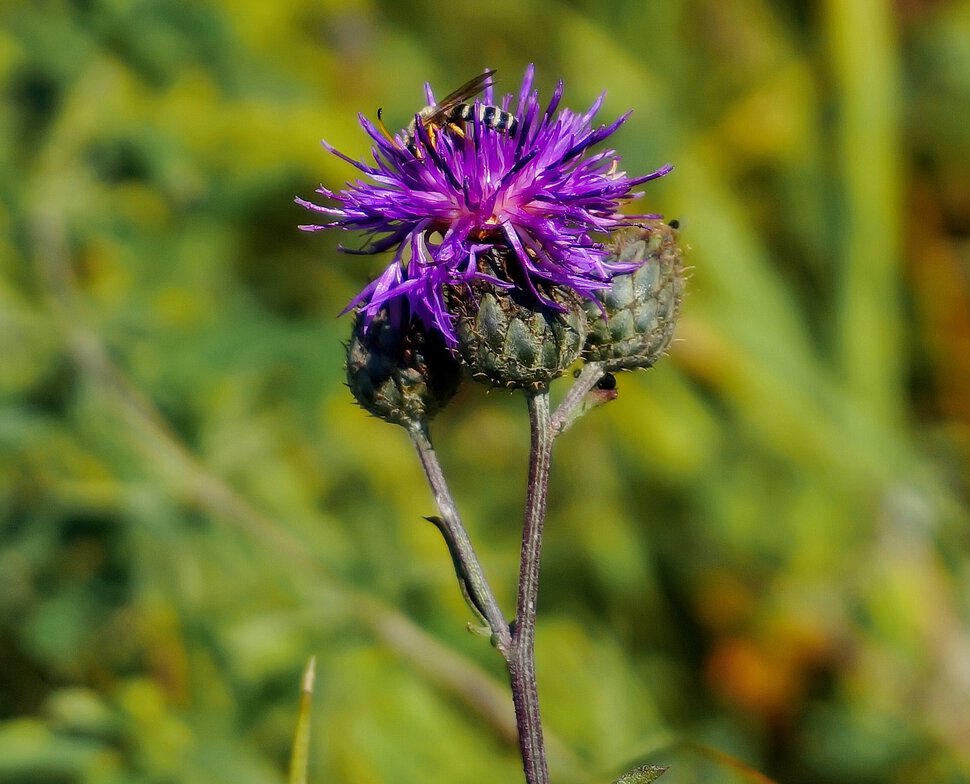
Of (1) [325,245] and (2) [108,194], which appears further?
(1) [325,245]

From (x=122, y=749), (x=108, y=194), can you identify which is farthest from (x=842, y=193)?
(x=122, y=749)

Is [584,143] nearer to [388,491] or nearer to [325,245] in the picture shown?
[388,491]

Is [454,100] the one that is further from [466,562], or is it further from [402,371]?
[466,562]

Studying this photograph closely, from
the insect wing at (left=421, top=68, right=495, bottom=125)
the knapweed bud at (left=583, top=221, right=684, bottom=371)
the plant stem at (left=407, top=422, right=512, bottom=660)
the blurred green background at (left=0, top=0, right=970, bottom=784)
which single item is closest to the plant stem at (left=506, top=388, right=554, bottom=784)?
the plant stem at (left=407, top=422, right=512, bottom=660)

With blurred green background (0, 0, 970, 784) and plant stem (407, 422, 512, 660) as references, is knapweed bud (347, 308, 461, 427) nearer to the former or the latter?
plant stem (407, 422, 512, 660)

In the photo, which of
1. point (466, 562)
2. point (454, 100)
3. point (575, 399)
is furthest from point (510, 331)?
point (454, 100)

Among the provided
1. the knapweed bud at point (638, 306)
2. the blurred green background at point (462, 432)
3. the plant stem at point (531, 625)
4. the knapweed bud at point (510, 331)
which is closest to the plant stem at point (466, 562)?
the plant stem at point (531, 625)

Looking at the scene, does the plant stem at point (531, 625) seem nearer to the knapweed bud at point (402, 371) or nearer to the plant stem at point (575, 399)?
the plant stem at point (575, 399)
